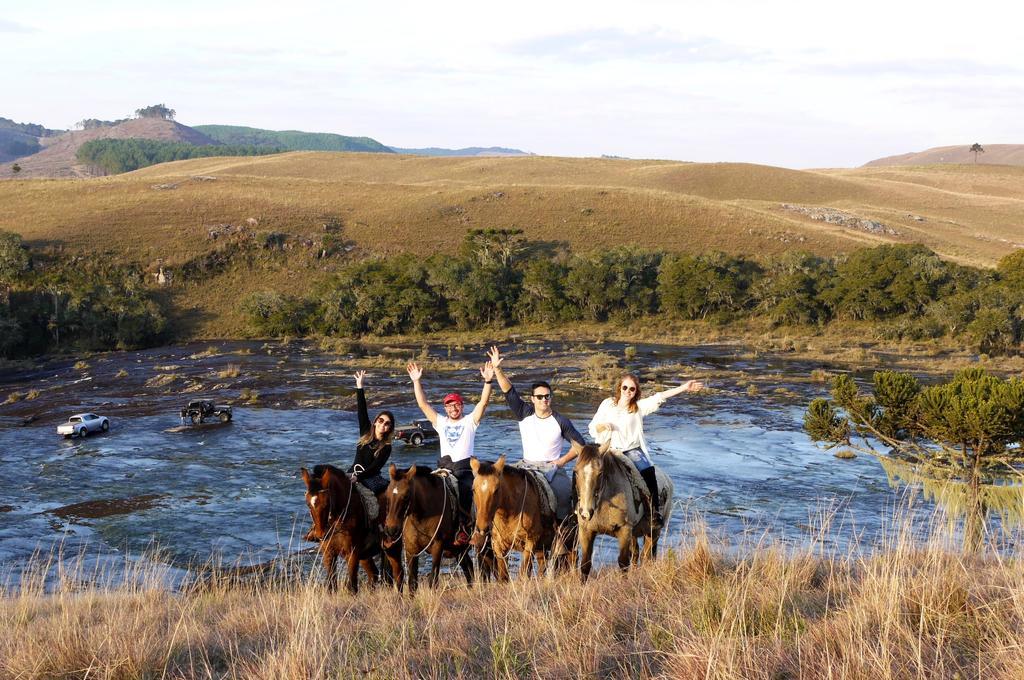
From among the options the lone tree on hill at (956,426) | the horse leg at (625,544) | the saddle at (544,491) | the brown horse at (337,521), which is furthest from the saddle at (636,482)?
the lone tree on hill at (956,426)

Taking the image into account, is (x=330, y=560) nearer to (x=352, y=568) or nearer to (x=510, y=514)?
(x=352, y=568)

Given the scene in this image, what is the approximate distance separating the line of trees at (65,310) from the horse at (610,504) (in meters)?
58.0

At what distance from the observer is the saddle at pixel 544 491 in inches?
395

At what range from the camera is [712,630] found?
611cm

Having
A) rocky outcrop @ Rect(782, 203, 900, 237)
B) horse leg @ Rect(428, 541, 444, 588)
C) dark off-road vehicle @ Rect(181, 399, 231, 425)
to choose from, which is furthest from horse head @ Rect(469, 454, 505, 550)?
rocky outcrop @ Rect(782, 203, 900, 237)

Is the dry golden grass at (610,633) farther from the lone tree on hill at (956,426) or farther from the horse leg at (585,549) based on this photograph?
the lone tree on hill at (956,426)

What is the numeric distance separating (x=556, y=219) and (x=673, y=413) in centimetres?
6066

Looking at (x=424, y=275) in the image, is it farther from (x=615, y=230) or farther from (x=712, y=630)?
(x=712, y=630)

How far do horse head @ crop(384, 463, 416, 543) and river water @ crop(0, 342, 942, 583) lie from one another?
4.11 ft

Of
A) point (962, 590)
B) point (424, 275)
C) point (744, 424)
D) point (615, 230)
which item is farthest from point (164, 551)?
point (615, 230)

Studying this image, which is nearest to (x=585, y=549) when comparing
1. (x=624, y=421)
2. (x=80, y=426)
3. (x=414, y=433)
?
(x=624, y=421)

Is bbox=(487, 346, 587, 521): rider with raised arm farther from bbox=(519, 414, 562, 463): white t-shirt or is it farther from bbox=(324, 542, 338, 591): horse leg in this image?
bbox=(324, 542, 338, 591): horse leg

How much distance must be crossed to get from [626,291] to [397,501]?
61495mm

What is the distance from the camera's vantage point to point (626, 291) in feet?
229
